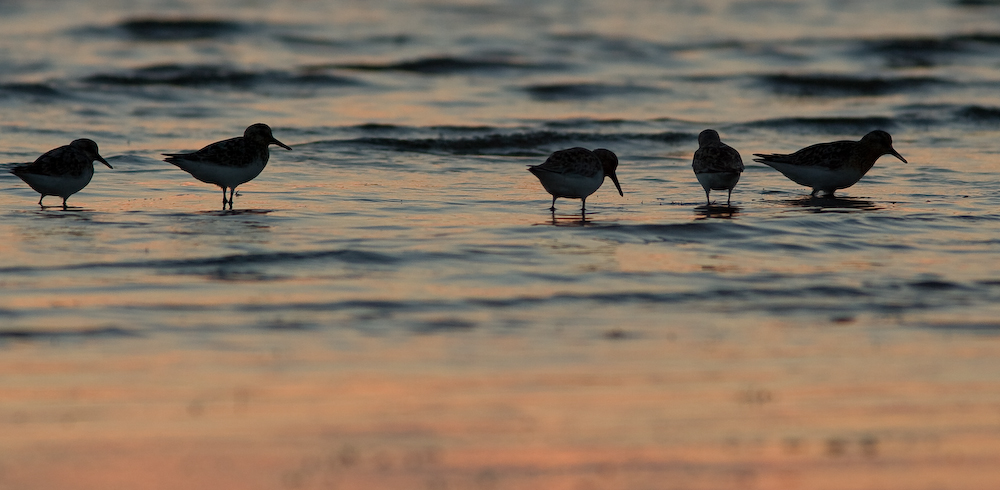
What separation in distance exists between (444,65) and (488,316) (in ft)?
67.0

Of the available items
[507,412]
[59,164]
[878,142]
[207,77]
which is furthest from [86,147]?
[207,77]

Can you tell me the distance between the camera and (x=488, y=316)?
795cm

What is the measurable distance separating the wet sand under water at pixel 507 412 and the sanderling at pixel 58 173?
5567mm

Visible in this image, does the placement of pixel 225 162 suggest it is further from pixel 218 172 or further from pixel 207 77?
pixel 207 77

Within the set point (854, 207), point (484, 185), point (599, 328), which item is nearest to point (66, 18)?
point (484, 185)

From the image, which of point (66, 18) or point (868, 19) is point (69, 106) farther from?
point (868, 19)

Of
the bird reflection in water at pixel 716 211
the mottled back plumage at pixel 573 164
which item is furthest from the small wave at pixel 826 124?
the mottled back plumage at pixel 573 164

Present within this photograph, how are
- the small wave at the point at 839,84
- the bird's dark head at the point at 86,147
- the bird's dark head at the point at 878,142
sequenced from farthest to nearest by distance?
the small wave at the point at 839,84
the bird's dark head at the point at 878,142
the bird's dark head at the point at 86,147

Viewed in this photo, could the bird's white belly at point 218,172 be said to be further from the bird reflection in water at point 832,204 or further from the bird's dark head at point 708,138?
the bird reflection in water at point 832,204

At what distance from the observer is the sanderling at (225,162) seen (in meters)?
12.7

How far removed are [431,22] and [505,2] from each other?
447 cm

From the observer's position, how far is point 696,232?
11008mm

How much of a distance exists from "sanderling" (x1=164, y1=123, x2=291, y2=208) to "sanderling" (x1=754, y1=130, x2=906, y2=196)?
559cm

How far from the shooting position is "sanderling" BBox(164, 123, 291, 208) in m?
12.7
